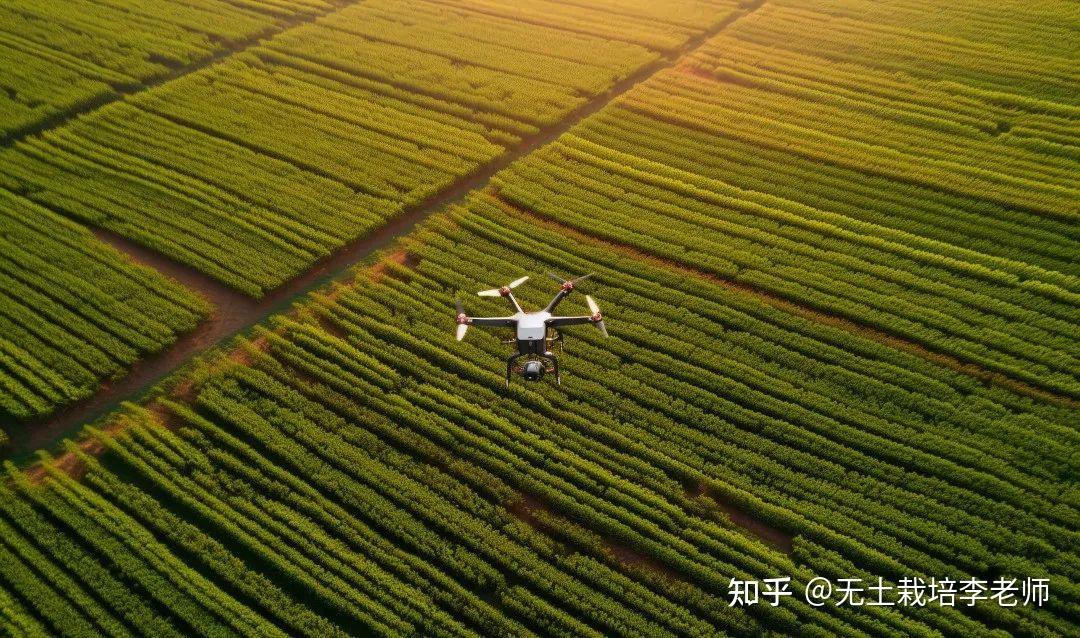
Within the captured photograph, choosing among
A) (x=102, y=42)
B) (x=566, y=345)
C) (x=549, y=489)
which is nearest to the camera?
(x=549, y=489)

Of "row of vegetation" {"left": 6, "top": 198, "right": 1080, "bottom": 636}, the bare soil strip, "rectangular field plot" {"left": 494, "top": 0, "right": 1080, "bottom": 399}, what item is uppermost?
"rectangular field plot" {"left": 494, "top": 0, "right": 1080, "bottom": 399}

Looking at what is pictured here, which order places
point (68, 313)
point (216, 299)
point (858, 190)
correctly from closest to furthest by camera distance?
point (68, 313), point (216, 299), point (858, 190)

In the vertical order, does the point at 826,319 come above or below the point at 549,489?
above

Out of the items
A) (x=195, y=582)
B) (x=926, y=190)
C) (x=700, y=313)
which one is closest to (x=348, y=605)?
(x=195, y=582)

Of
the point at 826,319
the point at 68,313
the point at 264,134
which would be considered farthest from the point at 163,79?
the point at 826,319

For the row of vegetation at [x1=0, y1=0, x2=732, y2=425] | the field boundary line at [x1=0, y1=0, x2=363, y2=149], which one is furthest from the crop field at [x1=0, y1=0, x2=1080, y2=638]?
the field boundary line at [x1=0, y1=0, x2=363, y2=149]

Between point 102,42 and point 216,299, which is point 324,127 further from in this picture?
point 102,42

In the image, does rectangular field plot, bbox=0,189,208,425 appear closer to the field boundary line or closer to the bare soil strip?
the field boundary line
